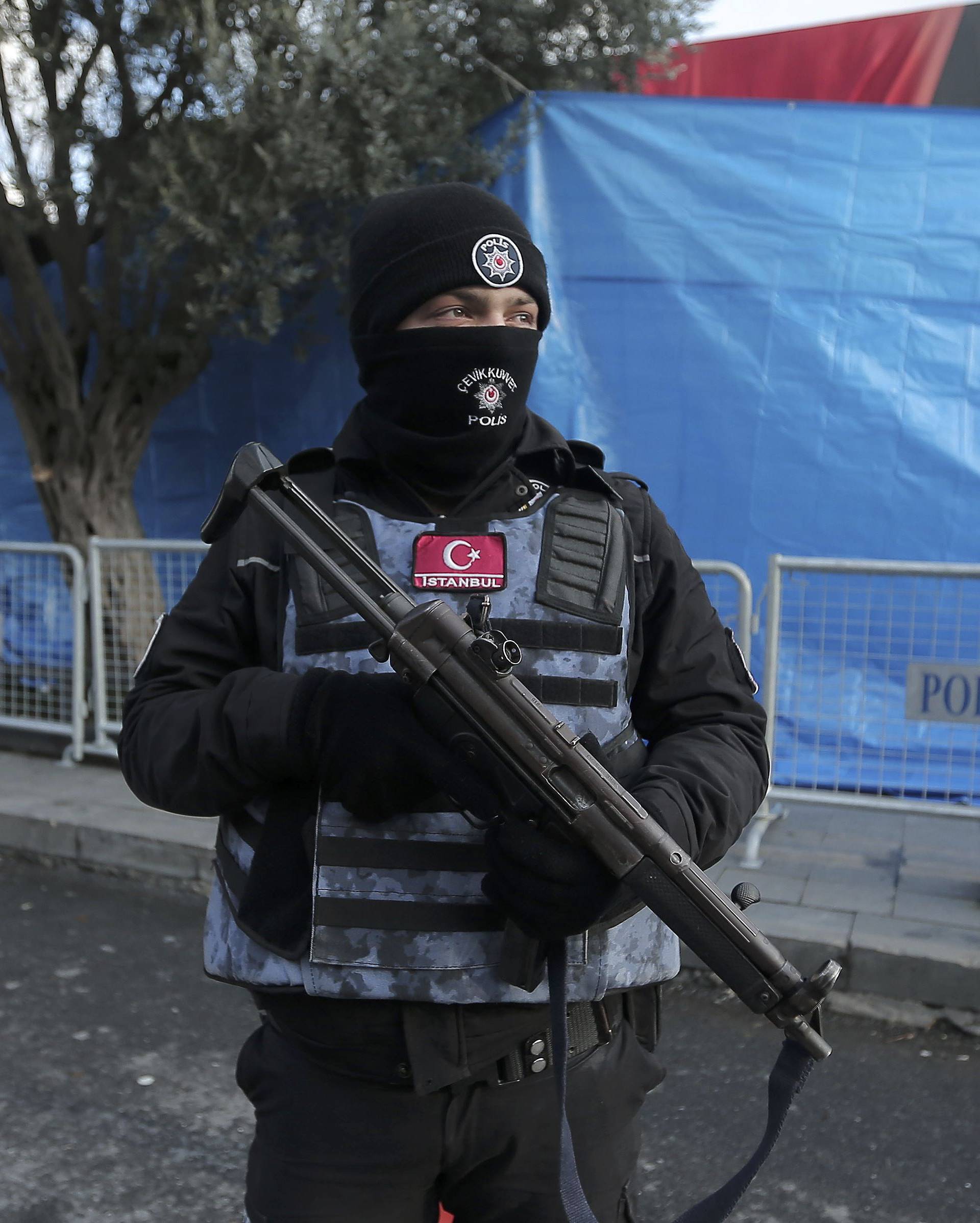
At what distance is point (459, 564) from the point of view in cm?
142

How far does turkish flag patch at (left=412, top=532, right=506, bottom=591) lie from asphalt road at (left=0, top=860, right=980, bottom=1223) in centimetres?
180

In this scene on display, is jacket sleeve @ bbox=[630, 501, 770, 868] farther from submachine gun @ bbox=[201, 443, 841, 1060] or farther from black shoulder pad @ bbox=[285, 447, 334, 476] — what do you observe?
black shoulder pad @ bbox=[285, 447, 334, 476]

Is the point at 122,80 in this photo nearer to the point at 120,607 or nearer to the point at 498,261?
the point at 120,607

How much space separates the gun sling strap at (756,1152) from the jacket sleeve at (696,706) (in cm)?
22

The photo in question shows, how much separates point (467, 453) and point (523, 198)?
447 cm

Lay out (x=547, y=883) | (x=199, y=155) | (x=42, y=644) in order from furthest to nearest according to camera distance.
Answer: (x=42, y=644)
(x=199, y=155)
(x=547, y=883)

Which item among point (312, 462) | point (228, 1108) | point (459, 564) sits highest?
point (312, 462)

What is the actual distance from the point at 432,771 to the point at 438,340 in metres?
0.55

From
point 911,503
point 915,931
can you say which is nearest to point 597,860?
point 915,931

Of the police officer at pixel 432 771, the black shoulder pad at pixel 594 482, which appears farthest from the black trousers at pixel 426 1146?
the black shoulder pad at pixel 594 482

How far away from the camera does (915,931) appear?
3.75 meters

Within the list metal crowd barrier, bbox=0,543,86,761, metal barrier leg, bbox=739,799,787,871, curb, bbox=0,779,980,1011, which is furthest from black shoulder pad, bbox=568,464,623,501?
metal crowd barrier, bbox=0,543,86,761

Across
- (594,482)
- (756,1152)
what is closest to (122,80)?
(594,482)

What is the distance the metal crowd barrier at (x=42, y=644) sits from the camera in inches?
237
